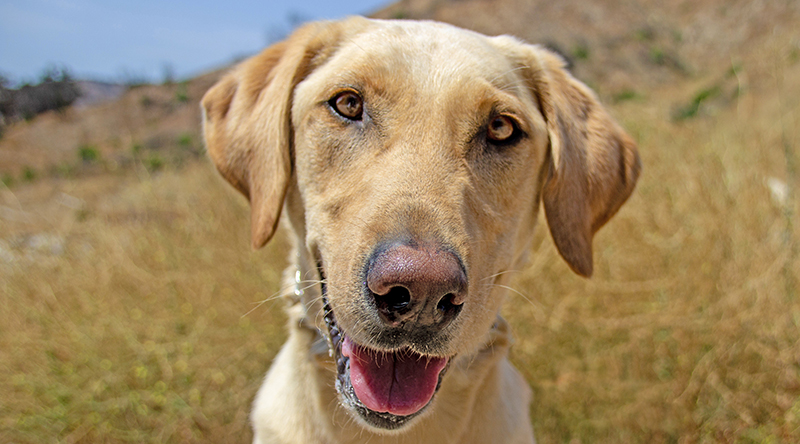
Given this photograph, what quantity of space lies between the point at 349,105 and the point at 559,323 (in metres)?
2.73

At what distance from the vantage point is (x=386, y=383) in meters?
1.59

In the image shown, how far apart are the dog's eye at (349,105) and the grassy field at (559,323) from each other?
93.7 inches

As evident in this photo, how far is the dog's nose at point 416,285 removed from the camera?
119 centimetres

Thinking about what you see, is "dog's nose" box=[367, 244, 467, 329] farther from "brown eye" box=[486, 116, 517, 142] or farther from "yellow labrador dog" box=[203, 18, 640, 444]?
"brown eye" box=[486, 116, 517, 142]

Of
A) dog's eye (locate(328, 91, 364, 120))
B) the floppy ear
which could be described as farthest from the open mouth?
the floppy ear

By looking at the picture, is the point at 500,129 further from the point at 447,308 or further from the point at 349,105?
the point at 447,308

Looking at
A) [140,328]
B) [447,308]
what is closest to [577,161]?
[447,308]

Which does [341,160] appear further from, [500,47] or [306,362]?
[500,47]

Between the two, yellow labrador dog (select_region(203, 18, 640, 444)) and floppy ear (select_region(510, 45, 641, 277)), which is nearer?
yellow labrador dog (select_region(203, 18, 640, 444))

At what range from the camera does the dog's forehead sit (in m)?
1.77

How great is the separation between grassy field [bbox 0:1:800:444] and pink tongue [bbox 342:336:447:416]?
2.21 meters

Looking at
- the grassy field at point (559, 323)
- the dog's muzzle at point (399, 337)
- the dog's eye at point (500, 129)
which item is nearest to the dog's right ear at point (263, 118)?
the dog's muzzle at point (399, 337)

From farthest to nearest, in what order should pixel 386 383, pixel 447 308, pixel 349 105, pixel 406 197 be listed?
1. pixel 349 105
2. pixel 386 383
3. pixel 406 197
4. pixel 447 308

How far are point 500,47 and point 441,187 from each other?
0.93 m
